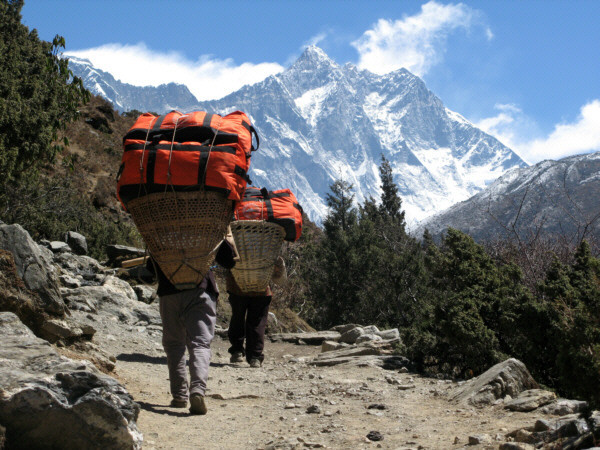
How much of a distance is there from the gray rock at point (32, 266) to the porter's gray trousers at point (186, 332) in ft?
3.14

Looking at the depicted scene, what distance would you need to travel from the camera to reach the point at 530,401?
3.90 meters

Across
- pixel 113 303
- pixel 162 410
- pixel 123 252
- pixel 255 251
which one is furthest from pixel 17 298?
pixel 123 252

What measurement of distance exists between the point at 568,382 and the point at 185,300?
2.58m

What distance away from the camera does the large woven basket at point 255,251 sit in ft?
20.7

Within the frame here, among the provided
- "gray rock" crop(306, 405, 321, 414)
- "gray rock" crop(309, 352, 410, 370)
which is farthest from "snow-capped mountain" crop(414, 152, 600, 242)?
"gray rock" crop(306, 405, 321, 414)

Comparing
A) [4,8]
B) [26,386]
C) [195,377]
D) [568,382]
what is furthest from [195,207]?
[4,8]

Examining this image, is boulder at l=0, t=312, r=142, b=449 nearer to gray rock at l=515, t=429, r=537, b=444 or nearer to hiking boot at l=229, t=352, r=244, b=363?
gray rock at l=515, t=429, r=537, b=444

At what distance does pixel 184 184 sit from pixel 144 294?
5950 mm

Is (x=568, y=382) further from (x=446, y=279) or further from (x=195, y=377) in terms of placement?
(x=446, y=279)

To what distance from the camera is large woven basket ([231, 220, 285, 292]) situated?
249 inches

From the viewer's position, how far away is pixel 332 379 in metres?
5.86

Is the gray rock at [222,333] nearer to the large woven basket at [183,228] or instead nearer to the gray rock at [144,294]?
the gray rock at [144,294]

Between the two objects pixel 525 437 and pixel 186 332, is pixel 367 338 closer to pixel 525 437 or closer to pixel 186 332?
pixel 186 332

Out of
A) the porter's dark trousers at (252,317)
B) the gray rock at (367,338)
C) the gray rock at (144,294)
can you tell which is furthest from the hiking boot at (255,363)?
the gray rock at (144,294)
